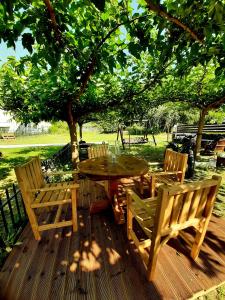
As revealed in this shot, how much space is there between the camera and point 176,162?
379 centimetres

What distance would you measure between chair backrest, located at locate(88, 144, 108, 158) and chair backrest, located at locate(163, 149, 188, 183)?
1.90 m

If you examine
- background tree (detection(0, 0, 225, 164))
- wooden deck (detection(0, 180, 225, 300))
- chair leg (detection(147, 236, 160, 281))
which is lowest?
wooden deck (detection(0, 180, 225, 300))

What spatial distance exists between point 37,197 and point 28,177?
428 mm

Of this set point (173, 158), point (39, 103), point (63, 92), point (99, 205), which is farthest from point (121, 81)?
point (99, 205)

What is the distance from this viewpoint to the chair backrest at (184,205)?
1.72 meters

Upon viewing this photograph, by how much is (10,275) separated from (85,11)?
3.86 m

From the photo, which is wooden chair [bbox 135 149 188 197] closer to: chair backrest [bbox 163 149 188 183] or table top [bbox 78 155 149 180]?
chair backrest [bbox 163 149 188 183]

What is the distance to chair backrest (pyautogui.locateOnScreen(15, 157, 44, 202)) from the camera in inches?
98.5

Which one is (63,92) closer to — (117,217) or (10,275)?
(117,217)

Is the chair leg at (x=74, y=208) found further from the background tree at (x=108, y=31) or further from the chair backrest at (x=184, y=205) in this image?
the background tree at (x=108, y=31)

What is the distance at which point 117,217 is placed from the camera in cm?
319

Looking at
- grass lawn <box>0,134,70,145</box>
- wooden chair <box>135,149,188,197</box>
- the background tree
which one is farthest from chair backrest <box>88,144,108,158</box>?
grass lawn <box>0,134,70,145</box>

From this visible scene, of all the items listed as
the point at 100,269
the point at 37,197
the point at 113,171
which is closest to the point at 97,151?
the point at 113,171

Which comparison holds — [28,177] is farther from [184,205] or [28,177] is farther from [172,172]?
[172,172]
